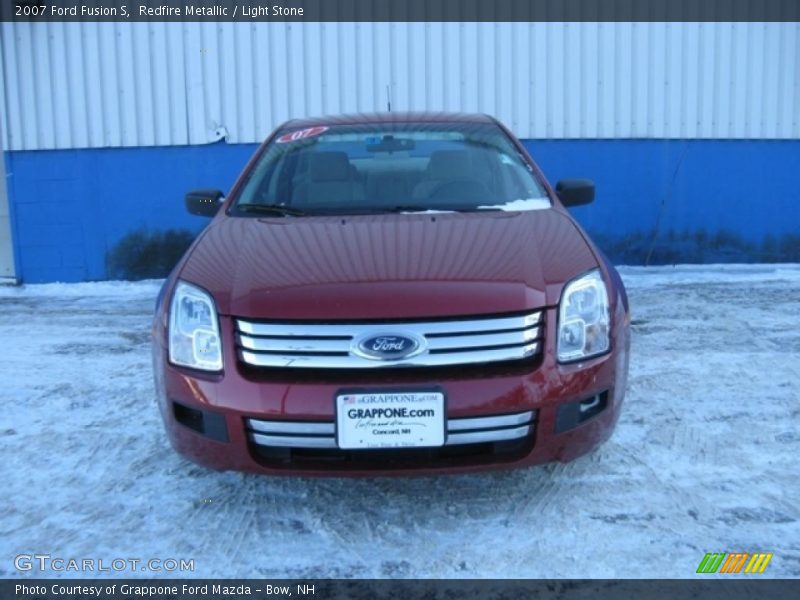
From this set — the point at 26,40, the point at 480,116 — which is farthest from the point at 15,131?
the point at 480,116

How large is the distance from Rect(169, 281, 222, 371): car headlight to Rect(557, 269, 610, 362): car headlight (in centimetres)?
117

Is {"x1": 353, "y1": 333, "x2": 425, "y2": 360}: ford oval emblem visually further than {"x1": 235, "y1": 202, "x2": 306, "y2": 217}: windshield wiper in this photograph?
No

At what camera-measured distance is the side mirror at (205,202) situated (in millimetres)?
4262

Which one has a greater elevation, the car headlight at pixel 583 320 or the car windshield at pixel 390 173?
the car windshield at pixel 390 173

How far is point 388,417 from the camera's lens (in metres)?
2.66

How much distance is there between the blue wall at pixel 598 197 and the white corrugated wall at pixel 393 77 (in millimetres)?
145

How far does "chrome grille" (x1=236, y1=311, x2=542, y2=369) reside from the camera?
2.73 meters

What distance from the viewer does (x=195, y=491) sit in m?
3.25

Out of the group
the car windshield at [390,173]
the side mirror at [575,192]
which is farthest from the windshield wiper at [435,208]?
the side mirror at [575,192]

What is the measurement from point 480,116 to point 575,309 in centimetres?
213

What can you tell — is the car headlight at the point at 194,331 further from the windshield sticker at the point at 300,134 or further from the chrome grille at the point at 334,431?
the windshield sticker at the point at 300,134

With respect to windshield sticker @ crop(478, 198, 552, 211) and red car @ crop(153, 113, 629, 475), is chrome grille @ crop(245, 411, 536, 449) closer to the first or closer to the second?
red car @ crop(153, 113, 629, 475)

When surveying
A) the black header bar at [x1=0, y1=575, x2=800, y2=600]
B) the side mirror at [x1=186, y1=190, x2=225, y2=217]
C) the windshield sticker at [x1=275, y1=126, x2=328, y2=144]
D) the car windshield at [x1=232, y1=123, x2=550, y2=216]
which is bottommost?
the black header bar at [x1=0, y1=575, x2=800, y2=600]
